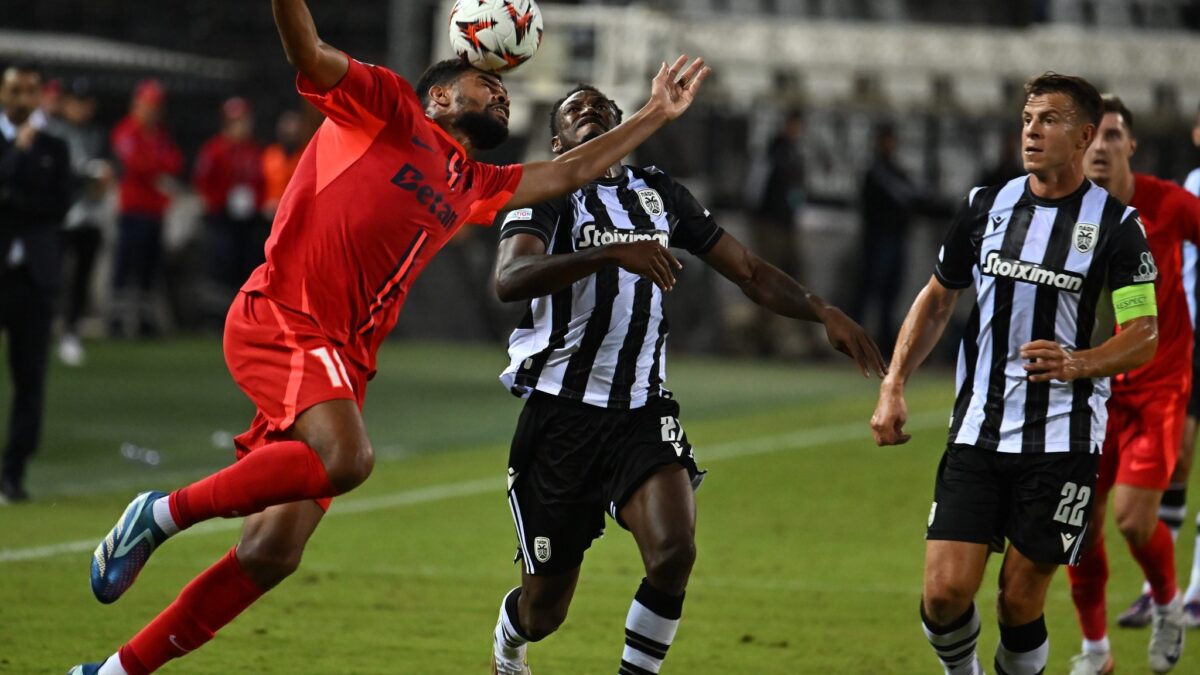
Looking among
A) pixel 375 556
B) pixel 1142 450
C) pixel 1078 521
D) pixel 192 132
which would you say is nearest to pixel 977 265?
pixel 1078 521

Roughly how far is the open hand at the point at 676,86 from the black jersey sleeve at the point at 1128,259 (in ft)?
5.00

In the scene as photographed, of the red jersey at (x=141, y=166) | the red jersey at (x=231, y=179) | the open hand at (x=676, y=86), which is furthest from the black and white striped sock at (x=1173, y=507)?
the red jersey at (x=231, y=179)

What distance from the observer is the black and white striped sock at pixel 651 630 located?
6293mm

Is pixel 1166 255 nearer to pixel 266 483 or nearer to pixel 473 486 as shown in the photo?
pixel 266 483

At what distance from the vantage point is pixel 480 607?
29.6ft

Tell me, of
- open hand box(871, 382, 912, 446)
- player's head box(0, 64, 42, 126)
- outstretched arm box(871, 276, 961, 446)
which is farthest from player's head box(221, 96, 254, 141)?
open hand box(871, 382, 912, 446)

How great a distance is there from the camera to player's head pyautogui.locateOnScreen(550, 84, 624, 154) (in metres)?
6.75

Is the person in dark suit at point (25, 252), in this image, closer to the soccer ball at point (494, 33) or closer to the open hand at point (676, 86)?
the soccer ball at point (494, 33)

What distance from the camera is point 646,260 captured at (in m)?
5.98

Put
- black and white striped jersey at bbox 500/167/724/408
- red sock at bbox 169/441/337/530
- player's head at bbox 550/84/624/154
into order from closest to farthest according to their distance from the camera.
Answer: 1. red sock at bbox 169/441/337/530
2. black and white striped jersey at bbox 500/167/724/408
3. player's head at bbox 550/84/624/154

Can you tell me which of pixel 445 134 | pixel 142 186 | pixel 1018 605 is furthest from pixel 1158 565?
pixel 142 186

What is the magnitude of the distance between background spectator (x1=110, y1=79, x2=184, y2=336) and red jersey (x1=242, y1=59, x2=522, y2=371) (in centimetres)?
1606

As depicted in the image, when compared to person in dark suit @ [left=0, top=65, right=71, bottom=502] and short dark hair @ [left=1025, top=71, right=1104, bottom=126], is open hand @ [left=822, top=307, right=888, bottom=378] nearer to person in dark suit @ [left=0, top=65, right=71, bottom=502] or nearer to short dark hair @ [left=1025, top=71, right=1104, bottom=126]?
short dark hair @ [left=1025, top=71, right=1104, bottom=126]

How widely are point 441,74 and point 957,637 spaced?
262 cm
